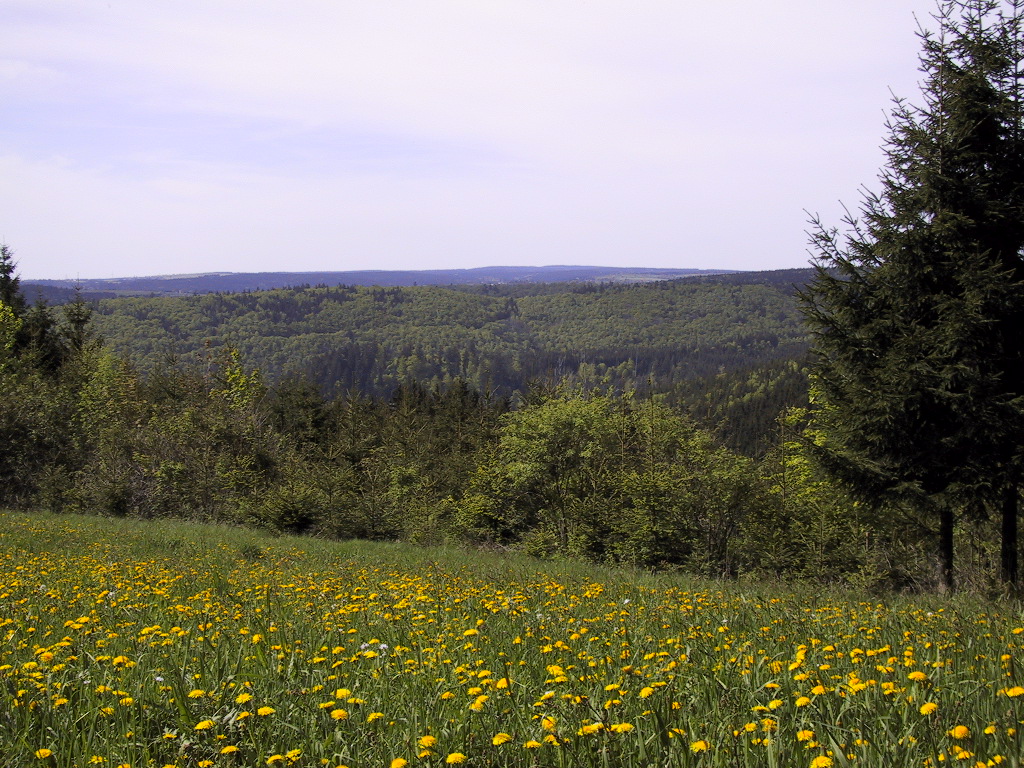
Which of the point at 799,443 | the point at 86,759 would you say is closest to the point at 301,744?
the point at 86,759

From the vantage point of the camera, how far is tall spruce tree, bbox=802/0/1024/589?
29.6ft

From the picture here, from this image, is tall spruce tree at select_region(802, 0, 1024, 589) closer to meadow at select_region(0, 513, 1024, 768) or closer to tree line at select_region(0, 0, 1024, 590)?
tree line at select_region(0, 0, 1024, 590)

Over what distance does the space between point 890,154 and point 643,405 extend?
15.9m

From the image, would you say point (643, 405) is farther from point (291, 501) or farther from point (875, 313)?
point (875, 313)

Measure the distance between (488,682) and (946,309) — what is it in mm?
9074

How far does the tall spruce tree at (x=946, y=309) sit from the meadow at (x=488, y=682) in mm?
4156

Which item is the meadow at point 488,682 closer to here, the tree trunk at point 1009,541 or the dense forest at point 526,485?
the tree trunk at point 1009,541

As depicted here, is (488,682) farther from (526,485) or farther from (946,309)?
(526,485)

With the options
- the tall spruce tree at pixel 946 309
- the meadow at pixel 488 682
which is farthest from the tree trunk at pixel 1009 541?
the meadow at pixel 488 682

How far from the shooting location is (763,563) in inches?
731


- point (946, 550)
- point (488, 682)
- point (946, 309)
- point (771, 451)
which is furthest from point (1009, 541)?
point (771, 451)

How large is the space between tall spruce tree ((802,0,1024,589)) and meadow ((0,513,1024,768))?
13.6 ft

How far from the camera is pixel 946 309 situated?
933cm

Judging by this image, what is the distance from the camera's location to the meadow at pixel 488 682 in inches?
92.1
